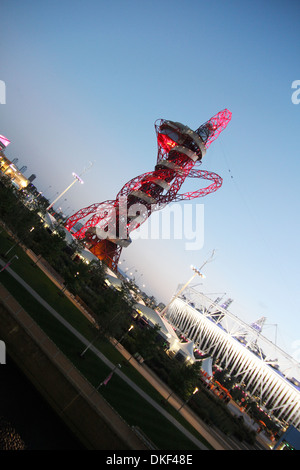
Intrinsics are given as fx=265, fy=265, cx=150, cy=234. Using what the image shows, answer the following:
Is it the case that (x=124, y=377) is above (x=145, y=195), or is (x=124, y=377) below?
below

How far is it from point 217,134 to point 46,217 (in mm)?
39709

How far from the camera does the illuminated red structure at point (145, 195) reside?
171ft

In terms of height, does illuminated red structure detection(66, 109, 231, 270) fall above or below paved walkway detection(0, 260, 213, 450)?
above

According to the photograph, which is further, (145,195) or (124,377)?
(145,195)

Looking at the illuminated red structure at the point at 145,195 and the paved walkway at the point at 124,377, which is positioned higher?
the illuminated red structure at the point at 145,195

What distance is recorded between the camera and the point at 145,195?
5144cm

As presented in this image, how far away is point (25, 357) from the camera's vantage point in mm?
13664

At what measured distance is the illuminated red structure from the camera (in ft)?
171

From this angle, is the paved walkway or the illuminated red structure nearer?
the paved walkway

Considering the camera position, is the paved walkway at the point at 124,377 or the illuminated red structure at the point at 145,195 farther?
the illuminated red structure at the point at 145,195
